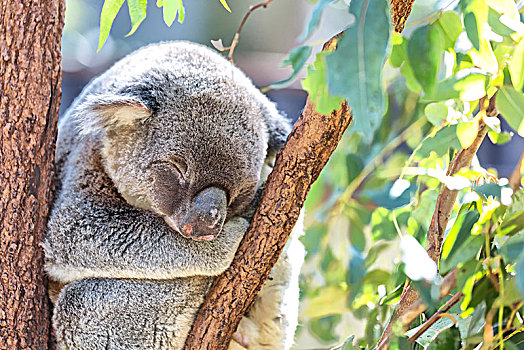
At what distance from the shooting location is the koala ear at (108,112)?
71.8 inches

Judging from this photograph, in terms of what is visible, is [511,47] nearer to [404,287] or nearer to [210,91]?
[404,287]

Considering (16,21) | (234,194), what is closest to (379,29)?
(234,194)

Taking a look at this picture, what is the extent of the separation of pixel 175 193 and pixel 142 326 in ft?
1.45

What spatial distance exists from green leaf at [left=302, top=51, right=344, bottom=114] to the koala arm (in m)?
0.57

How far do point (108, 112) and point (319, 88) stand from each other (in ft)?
2.40

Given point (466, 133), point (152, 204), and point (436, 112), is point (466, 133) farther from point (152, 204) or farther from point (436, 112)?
point (152, 204)

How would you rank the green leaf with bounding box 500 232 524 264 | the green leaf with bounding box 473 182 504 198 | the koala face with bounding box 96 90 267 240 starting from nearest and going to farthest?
the green leaf with bounding box 500 232 524 264, the green leaf with bounding box 473 182 504 198, the koala face with bounding box 96 90 267 240

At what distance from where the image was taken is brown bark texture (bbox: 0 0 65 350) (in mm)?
1719

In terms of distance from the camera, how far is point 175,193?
6.03 feet

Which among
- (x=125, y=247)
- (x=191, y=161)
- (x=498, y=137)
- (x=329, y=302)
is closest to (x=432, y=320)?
(x=498, y=137)

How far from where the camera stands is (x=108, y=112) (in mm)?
1875

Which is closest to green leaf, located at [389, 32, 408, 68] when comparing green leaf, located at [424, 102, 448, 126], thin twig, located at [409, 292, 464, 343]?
green leaf, located at [424, 102, 448, 126]

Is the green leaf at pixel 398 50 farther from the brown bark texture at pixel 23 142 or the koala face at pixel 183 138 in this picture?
the brown bark texture at pixel 23 142

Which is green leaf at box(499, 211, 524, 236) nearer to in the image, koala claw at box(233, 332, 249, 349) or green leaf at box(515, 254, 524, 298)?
green leaf at box(515, 254, 524, 298)
